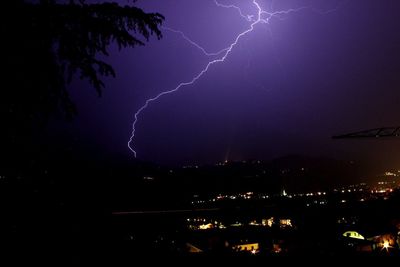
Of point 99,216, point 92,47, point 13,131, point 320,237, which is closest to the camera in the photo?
point 13,131

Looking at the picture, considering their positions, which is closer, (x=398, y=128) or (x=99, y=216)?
(x=99, y=216)

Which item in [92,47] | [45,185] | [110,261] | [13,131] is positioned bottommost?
[110,261]

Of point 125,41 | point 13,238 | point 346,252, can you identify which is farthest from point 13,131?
point 346,252

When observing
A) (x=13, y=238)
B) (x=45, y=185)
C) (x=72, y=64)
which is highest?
(x=72, y=64)

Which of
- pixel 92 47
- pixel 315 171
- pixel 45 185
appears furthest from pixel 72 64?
pixel 315 171

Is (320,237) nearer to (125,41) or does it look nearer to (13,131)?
(125,41)

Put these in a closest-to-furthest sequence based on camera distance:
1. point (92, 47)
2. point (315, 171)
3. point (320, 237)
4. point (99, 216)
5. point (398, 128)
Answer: point (92, 47) < point (99, 216) < point (320, 237) < point (398, 128) < point (315, 171)

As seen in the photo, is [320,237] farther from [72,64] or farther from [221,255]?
[72,64]

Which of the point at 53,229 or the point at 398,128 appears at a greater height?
the point at 398,128

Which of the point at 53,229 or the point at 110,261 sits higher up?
the point at 53,229
